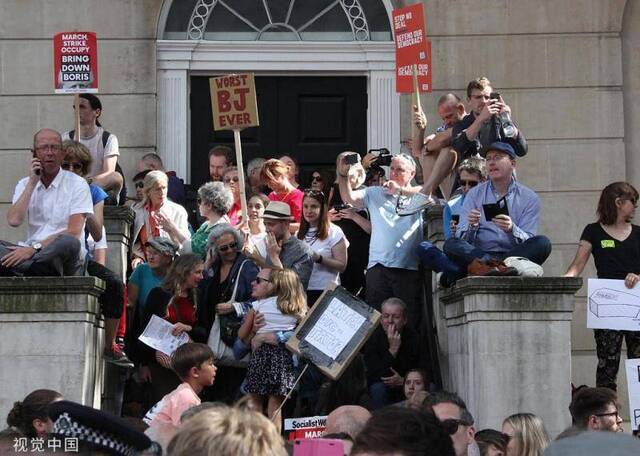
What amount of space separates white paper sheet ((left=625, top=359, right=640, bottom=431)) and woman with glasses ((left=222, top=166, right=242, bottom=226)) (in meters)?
4.01

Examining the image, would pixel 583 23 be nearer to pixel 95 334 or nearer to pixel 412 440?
pixel 95 334

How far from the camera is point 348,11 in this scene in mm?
17000

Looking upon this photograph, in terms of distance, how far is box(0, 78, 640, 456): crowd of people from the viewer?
10.5 meters

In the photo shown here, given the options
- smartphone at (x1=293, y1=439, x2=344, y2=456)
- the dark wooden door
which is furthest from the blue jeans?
the dark wooden door

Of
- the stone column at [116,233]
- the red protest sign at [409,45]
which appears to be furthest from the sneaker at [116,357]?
the red protest sign at [409,45]

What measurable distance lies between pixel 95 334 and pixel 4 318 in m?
0.68

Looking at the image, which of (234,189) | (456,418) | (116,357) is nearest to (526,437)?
(456,418)

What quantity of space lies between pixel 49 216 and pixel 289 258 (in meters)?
1.99

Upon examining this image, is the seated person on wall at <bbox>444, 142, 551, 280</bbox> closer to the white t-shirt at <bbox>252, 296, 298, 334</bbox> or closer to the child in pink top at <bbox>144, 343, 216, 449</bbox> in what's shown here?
the white t-shirt at <bbox>252, 296, 298, 334</bbox>

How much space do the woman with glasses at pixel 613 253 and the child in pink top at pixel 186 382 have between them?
302 centimetres

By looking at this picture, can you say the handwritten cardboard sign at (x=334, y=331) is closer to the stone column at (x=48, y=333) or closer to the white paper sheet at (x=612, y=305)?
the stone column at (x=48, y=333)

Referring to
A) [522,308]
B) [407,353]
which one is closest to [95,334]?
[407,353]

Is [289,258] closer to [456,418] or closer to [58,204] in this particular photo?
[58,204]

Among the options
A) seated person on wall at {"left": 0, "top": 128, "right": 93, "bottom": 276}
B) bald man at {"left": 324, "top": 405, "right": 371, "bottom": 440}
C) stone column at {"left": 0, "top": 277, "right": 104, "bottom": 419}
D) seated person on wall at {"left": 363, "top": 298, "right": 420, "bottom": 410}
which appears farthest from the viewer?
seated person on wall at {"left": 363, "top": 298, "right": 420, "bottom": 410}
